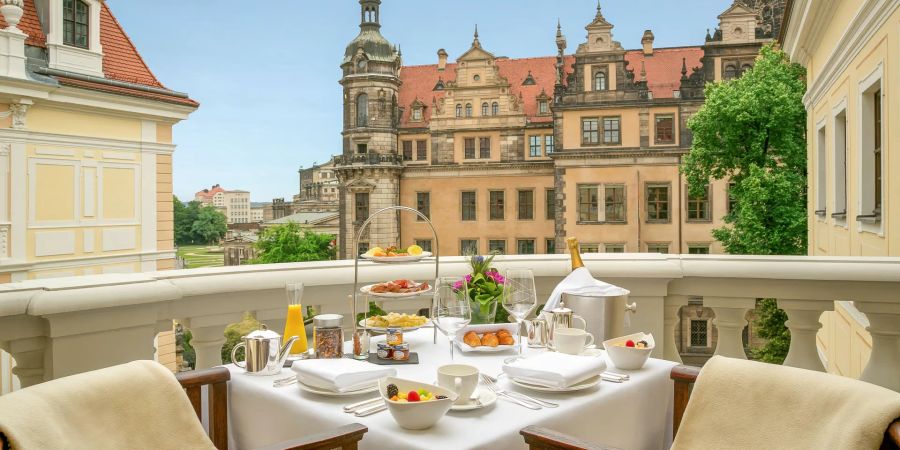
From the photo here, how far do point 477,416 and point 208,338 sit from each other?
1.49 metres

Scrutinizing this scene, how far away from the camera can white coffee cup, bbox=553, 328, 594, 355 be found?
2.19 meters

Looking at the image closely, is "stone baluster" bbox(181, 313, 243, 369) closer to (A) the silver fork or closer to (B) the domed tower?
(A) the silver fork

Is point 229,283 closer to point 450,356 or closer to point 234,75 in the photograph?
point 450,356

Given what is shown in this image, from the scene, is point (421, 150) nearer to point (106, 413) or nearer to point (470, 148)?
point (470, 148)

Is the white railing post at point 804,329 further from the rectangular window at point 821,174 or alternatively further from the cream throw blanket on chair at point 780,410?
the rectangular window at point 821,174

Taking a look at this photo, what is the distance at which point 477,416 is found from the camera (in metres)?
1.65

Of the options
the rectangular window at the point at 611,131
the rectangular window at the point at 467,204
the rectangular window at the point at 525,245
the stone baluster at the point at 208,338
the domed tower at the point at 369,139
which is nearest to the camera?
the stone baluster at the point at 208,338

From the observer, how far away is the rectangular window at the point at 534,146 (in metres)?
30.2

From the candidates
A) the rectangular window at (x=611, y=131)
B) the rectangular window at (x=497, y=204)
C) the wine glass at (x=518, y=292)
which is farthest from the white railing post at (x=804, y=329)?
the rectangular window at (x=497, y=204)

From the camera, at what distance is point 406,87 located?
34000 millimetres

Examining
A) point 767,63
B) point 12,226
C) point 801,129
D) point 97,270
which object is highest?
point 767,63

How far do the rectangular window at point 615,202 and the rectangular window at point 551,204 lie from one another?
2.82 metres

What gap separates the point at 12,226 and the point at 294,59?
18046cm

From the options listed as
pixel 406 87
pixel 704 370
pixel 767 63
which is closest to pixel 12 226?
pixel 704 370
